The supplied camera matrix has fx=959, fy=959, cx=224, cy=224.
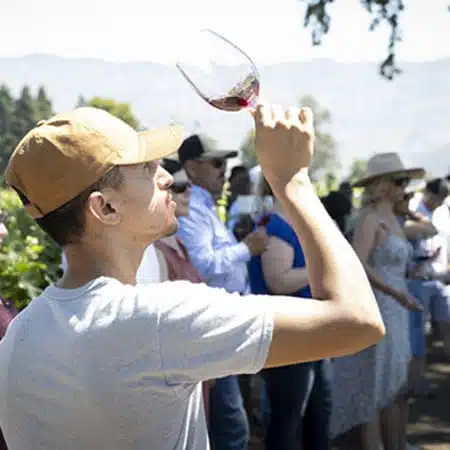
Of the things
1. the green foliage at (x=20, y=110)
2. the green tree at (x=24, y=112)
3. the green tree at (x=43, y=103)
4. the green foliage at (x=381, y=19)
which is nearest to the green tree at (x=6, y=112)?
the green foliage at (x=20, y=110)

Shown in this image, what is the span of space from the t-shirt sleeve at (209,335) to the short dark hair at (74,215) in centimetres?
25

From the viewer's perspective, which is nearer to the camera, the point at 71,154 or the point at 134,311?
the point at 134,311

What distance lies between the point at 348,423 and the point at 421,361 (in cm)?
165

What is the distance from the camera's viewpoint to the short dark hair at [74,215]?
67.4 inches

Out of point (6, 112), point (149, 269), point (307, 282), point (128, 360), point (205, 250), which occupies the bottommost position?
point (6, 112)

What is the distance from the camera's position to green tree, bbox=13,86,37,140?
264 ft

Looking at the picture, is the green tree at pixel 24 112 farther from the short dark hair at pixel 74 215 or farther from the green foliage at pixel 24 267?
the short dark hair at pixel 74 215

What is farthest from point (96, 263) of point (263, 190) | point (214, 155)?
point (214, 155)

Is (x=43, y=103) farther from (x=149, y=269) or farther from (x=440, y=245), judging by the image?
(x=149, y=269)

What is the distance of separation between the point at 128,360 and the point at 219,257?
10.6 feet

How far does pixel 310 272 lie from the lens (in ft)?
5.31

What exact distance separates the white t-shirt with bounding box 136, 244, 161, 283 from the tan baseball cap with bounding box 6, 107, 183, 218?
67.0 inches

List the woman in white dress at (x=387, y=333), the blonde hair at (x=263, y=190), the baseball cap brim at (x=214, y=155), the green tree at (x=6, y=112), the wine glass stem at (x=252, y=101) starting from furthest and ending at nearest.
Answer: the green tree at (x=6, y=112), the baseball cap brim at (x=214, y=155), the woman in white dress at (x=387, y=333), the blonde hair at (x=263, y=190), the wine glass stem at (x=252, y=101)

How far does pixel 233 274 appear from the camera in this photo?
16.1 feet
